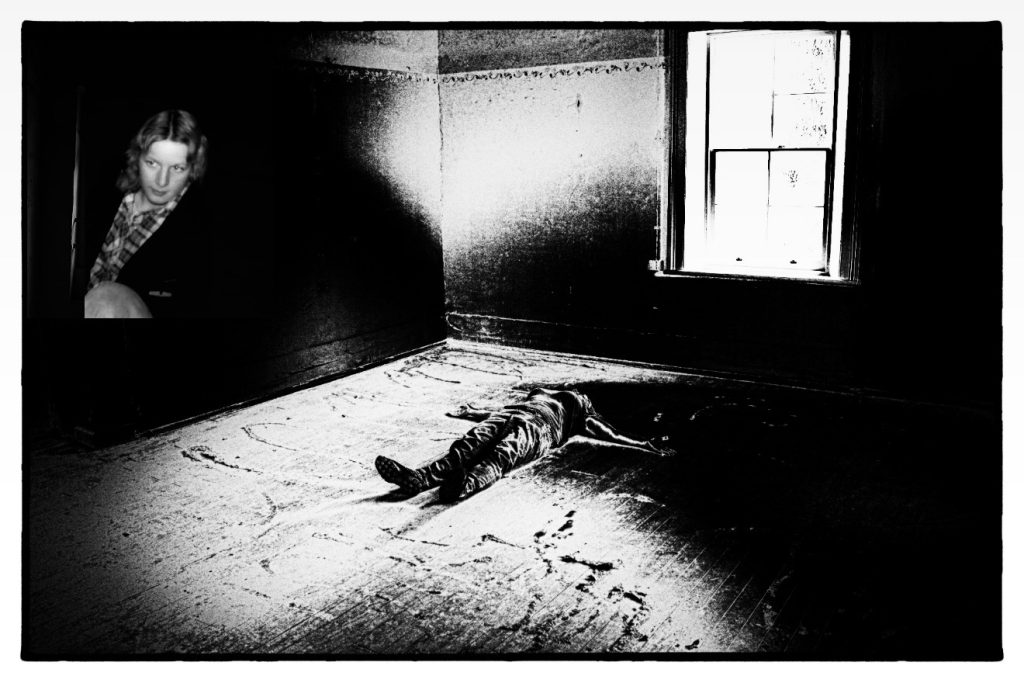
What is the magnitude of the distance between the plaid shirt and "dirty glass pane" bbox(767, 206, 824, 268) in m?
2.59

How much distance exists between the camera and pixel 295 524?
3236mm

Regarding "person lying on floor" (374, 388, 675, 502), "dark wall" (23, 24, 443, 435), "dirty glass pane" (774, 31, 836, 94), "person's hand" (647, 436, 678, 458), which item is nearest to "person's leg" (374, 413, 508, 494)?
"person lying on floor" (374, 388, 675, 502)

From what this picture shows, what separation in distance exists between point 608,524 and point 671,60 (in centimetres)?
231

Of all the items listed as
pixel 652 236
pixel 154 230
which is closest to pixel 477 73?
pixel 652 236

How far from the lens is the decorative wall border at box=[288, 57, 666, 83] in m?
4.18

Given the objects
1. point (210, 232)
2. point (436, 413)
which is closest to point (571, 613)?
point (436, 413)

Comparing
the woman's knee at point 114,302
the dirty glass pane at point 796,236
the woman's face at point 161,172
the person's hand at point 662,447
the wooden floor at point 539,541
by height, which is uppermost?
the woman's face at point 161,172

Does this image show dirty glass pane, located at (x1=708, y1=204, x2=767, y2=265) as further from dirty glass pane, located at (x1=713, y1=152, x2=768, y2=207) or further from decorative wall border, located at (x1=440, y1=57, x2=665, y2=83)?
decorative wall border, located at (x1=440, y1=57, x2=665, y2=83)

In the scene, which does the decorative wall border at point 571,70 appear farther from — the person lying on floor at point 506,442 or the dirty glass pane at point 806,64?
the person lying on floor at point 506,442

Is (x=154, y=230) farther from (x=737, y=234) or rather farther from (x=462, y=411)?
(x=737, y=234)

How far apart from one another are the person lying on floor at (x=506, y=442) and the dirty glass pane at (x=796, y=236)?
1176 mm

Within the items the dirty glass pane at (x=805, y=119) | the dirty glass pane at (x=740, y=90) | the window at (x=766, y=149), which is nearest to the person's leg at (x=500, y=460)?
the window at (x=766, y=149)

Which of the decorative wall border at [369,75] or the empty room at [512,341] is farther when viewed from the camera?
the decorative wall border at [369,75]

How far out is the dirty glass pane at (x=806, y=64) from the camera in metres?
4.19
